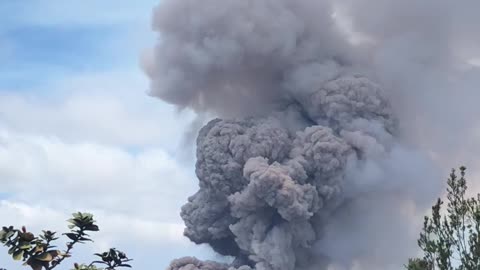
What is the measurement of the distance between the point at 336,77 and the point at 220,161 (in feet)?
40.2

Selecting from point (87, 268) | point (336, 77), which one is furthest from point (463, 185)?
point (336, 77)

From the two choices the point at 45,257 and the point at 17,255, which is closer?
the point at 45,257

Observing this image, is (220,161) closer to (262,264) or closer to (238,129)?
(238,129)

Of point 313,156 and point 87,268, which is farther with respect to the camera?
point 313,156

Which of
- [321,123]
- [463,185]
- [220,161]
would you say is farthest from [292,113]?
[463,185]

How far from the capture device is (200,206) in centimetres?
7481

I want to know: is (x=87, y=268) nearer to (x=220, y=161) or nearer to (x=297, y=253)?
(x=220, y=161)

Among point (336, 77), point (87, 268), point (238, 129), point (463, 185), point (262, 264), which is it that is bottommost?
point (87, 268)

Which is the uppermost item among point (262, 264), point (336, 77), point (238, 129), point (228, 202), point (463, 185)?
point (336, 77)

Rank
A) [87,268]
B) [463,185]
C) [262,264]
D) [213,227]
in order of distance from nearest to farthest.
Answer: [87,268] → [463,185] → [262,264] → [213,227]

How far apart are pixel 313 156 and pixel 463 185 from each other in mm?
42547

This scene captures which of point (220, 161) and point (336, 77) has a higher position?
point (336, 77)

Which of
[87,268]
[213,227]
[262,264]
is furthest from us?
[213,227]

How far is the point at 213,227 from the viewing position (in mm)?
74750
